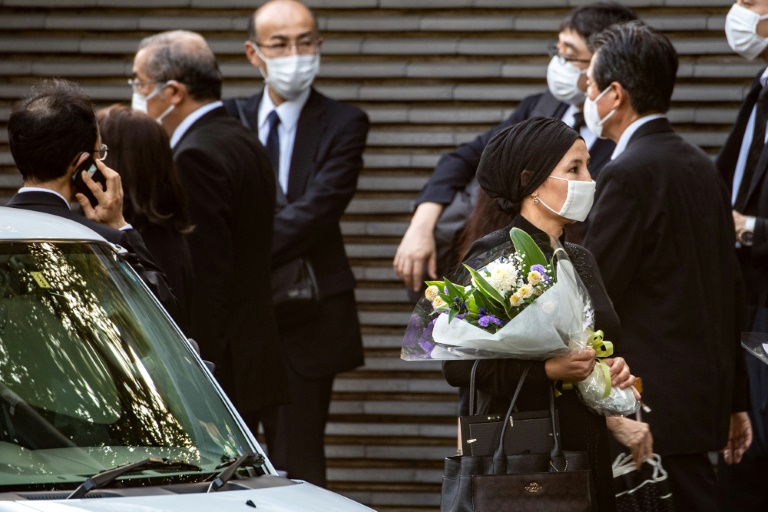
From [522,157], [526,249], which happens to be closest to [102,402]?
[526,249]

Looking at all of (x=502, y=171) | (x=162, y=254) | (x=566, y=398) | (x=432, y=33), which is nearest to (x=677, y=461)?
(x=566, y=398)

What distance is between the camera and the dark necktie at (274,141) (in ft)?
24.7

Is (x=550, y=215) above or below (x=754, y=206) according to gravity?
above

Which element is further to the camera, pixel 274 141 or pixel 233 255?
pixel 274 141

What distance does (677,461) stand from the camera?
5.39m

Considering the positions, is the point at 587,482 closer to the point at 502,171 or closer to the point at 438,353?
the point at 438,353

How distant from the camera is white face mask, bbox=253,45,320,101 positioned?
7539 millimetres

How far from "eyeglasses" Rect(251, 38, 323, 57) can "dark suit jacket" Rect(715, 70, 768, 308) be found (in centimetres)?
226

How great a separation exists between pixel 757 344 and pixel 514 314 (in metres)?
1.00

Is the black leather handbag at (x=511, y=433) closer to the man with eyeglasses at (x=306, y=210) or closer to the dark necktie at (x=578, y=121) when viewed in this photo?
the dark necktie at (x=578, y=121)

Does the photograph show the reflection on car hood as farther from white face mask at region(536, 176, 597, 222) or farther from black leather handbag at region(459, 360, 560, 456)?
white face mask at region(536, 176, 597, 222)

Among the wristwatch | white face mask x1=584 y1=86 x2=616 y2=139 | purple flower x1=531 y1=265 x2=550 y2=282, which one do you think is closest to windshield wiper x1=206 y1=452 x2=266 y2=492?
purple flower x1=531 y1=265 x2=550 y2=282

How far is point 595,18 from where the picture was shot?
6.77 metres

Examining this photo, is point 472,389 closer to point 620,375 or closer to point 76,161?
point 620,375
